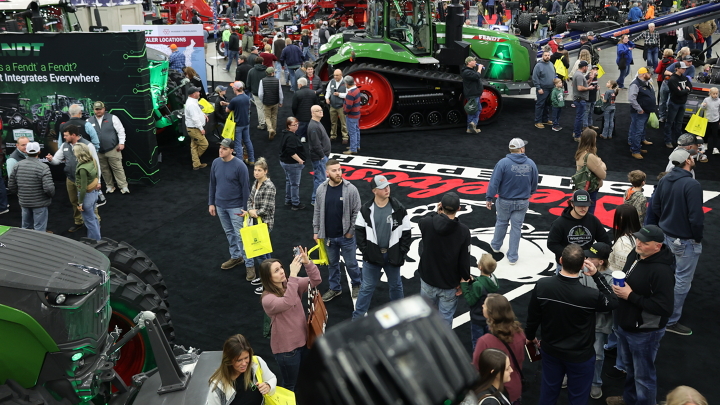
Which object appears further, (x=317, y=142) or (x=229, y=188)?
(x=317, y=142)

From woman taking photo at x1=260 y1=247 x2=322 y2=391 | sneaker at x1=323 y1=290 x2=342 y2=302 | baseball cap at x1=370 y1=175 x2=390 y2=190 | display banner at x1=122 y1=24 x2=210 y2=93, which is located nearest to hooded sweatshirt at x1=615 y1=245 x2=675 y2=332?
baseball cap at x1=370 y1=175 x2=390 y2=190

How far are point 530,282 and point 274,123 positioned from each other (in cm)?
722

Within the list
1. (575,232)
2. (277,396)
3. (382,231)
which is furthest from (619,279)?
(277,396)

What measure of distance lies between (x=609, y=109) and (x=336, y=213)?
302 inches

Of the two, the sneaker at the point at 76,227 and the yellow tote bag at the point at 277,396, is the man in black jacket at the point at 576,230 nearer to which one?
the yellow tote bag at the point at 277,396

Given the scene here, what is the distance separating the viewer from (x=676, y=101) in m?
11.9

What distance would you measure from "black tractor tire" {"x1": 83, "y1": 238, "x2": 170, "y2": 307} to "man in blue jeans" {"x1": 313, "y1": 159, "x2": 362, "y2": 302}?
177 centimetres

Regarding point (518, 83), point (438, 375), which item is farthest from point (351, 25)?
point (438, 375)

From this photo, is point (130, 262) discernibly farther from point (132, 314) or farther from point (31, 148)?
point (31, 148)

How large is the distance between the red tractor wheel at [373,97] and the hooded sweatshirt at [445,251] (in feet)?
25.4

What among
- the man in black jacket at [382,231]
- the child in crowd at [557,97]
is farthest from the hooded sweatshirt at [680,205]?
the child in crowd at [557,97]

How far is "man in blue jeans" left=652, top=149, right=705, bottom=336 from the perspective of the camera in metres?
6.36

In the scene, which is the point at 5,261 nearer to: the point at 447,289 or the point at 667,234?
the point at 447,289

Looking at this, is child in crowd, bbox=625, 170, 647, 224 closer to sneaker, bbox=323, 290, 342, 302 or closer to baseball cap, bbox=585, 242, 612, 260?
baseball cap, bbox=585, 242, 612, 260
